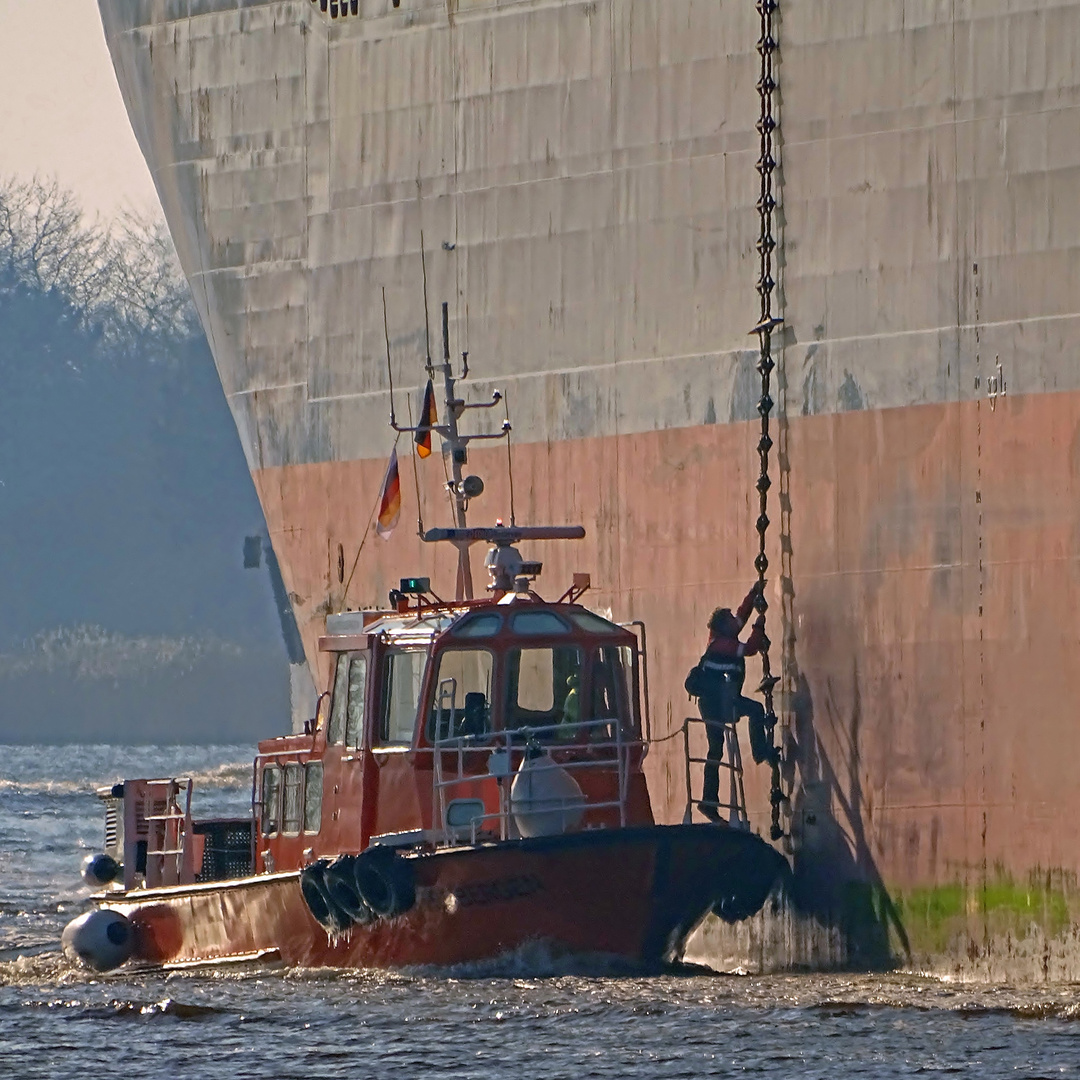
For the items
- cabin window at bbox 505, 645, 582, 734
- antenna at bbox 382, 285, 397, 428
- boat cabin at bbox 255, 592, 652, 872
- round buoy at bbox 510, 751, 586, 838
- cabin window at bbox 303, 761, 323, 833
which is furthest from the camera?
antenna at bbox 382, 285, 397, 428

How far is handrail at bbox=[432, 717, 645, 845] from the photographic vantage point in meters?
15.6

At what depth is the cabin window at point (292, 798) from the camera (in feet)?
56.7

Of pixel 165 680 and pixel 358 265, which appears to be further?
pixel 165 680

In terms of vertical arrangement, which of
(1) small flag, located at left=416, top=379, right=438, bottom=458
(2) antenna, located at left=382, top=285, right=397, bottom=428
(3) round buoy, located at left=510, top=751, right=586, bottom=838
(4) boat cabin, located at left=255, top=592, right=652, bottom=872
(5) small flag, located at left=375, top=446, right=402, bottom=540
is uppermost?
(2) antenna, located at left=382, top=285, right=397, bottom=428

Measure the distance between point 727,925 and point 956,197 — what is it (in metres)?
4.96

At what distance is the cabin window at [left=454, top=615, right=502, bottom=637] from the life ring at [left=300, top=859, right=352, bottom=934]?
1676 millimetres

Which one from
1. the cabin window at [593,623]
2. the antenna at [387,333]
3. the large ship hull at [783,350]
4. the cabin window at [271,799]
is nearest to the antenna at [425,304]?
the large ship hull at [783,350]

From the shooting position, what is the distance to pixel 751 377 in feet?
55.4

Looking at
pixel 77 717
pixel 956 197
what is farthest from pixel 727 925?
pixel 77 717

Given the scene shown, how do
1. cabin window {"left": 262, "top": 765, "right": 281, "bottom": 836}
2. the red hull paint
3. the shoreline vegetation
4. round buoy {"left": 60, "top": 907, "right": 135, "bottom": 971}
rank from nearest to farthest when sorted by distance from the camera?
1. the red hull paint
2. cabin window {"left": 262, "top": 765, "right": 281, "bottom": 836}
3. round buoy {"left": 60, "top": 907, "right": 135, "bottom": 971}
4. the shoreline vegetation

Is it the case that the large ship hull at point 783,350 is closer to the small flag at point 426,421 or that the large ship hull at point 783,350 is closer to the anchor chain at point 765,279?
the anchor chain at point 765,279

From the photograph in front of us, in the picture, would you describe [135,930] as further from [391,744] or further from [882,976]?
[882,976]

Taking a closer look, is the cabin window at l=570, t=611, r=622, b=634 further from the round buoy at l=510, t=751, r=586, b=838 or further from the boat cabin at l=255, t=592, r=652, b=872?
the round buoy at l=510, t=751, r=586, b=838

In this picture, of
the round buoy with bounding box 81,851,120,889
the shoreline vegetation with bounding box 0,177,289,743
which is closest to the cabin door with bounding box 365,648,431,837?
the round buoy with bounding box 81,851,120,889
